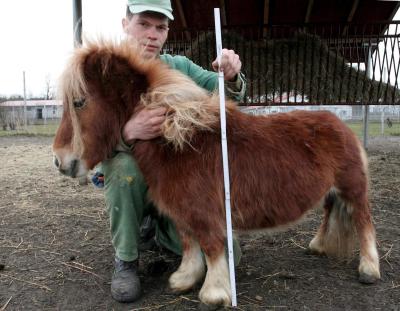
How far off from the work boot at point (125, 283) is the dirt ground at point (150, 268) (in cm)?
5

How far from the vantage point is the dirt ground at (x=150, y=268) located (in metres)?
2.39

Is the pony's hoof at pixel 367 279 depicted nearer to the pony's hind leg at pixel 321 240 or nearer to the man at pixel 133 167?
the pony's hind leg at pixel 321 240

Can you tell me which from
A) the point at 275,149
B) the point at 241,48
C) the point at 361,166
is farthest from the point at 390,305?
the point at 241,48

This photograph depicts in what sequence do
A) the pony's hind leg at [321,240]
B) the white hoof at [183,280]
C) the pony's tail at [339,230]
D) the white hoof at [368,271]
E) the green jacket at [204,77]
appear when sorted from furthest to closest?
the pony's hind leg at [321,240] → the pony's tail at [339,230] → the green jacket at [204,77] → the white hoof at [368,271] → the white hoof at [183,280]

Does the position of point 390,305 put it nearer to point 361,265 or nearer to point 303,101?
point 361,265

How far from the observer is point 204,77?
3051 mm

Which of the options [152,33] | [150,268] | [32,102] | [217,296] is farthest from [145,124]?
[32,102]

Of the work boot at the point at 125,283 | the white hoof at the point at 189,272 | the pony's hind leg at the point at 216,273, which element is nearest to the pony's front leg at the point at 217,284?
the pony's hind leg at the point at 216,273

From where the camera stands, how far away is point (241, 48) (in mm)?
5957

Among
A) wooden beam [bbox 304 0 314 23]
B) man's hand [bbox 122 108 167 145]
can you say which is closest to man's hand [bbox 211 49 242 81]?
man's hand [bbox 122 108 167 145]

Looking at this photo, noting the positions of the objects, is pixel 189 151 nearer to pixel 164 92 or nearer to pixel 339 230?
pixel 164 92

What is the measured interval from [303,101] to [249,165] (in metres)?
3.78

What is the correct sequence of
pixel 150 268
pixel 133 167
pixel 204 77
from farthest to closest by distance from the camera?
pixel 204 77
pixel 150 268
pixel 133 167

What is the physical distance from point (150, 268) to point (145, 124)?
3.78 ft
